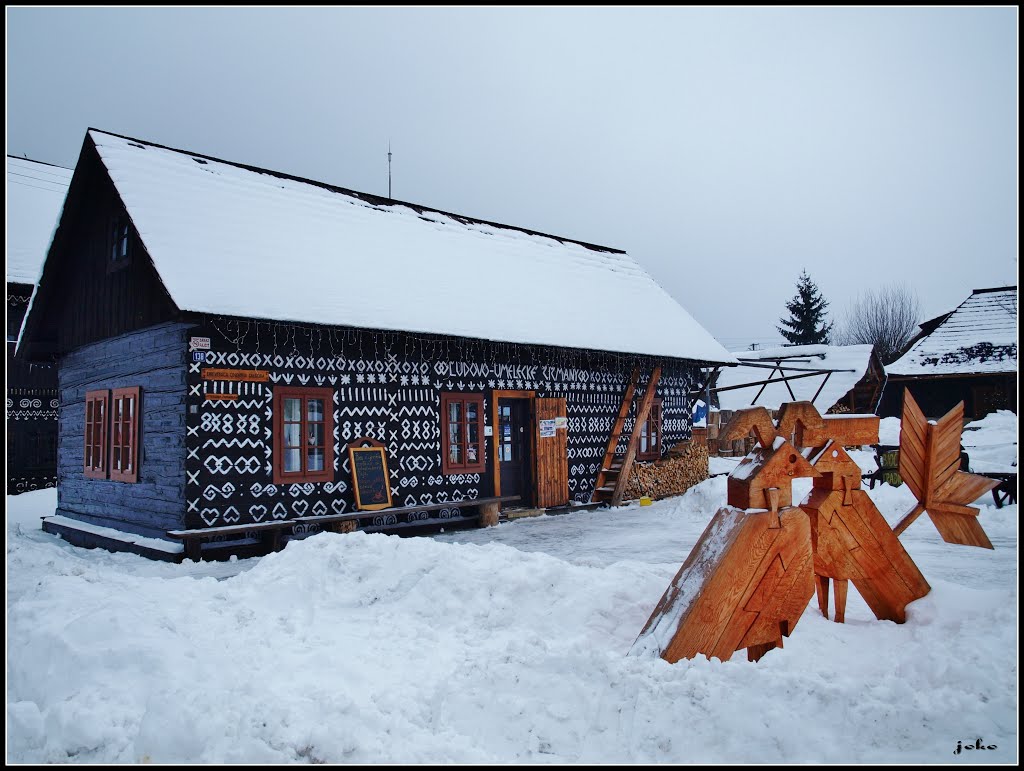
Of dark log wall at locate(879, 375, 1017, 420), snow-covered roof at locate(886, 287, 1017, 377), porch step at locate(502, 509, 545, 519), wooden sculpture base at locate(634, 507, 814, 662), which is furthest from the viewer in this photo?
snow-covered roof at locate(886, 287, 1017, 377)

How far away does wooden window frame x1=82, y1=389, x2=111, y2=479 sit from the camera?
11.5 metres

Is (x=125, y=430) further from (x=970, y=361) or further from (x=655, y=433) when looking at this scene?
(x=970, y=361)

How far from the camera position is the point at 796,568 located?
4246 millimetres

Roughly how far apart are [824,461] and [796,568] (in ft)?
2.37

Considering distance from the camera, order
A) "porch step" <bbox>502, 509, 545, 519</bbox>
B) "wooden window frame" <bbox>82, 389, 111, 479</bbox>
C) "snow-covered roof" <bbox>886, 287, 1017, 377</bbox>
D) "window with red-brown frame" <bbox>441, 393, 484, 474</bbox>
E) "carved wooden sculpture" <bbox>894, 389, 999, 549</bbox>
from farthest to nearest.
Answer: "snow-covered roof" <bbox>886, 287, 1017, 377</bbox> < "porch step" <bbox>502, 509, 545, 519</bbox> < "window with red-brown frame" <bbox>441, 393, 484, 474</bbox> < "wooden window frame" <bbox>82, 389, 111, 479</bbox> < "carved wooden sculpture" <bbox>894, 389, 999, 549</bbox>

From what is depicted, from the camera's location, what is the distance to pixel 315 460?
1070cm

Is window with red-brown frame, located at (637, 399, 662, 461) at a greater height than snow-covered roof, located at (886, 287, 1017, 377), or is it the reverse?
snow-covered roof, located at (886, 287, 1017, 377)

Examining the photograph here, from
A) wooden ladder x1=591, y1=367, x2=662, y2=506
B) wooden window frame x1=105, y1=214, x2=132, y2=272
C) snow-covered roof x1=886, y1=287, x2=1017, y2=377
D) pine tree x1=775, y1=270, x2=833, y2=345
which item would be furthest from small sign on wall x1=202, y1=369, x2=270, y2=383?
pine tree x1=775, y1=270, x2=833, y2=345

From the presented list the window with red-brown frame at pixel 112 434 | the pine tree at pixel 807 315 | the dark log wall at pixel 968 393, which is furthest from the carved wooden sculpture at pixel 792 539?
the pine tree at pixel 807 315

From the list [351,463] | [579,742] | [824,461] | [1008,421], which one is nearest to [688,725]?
[579,742]

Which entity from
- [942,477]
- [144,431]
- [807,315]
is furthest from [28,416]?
[807,315]

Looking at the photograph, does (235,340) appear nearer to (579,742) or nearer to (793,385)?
(579,742)

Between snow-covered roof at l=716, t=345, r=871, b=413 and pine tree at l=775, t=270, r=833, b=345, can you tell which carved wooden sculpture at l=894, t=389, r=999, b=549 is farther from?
pine tree at l=775, t=270, r=833, b=345

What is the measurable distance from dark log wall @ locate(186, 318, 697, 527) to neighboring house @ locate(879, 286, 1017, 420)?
1693 centimetres
